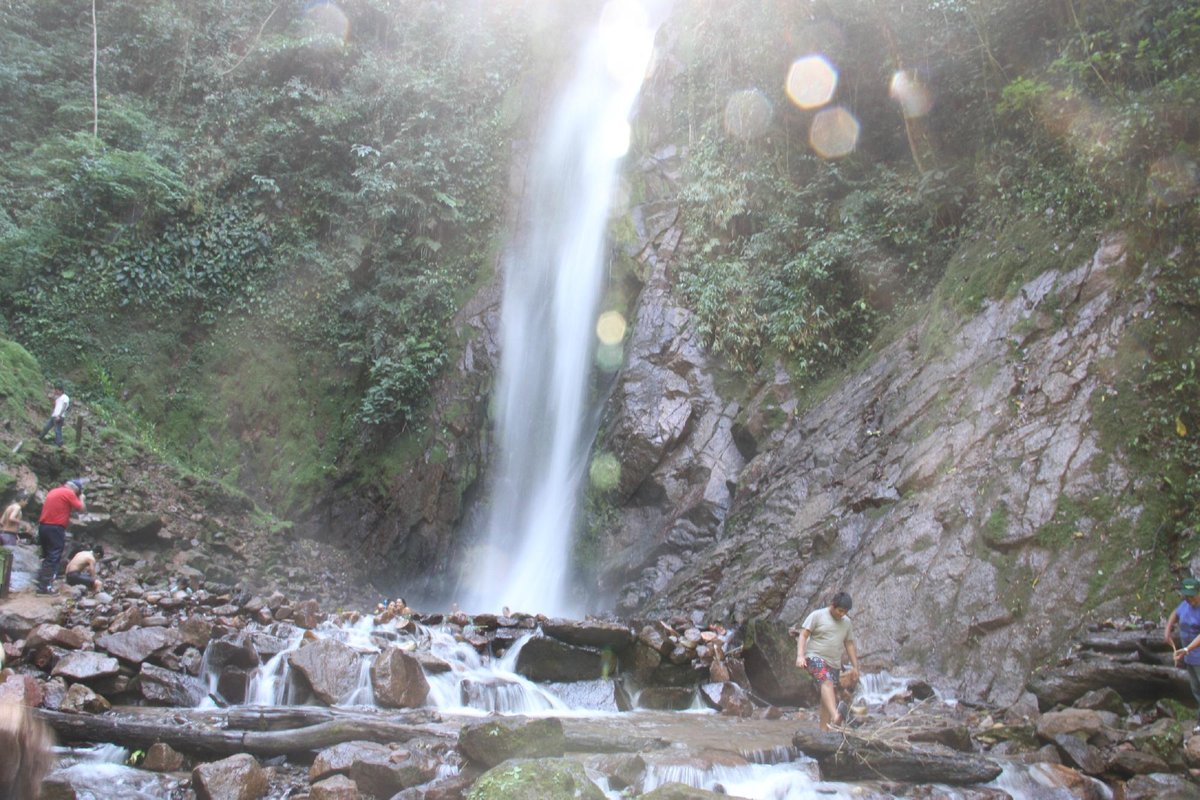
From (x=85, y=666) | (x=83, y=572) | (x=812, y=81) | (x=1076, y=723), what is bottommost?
(x=1076, y=723)

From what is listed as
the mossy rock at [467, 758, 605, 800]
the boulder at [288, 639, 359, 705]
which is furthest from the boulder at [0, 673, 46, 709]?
the mossy rock at [467, 758, 605, 800]

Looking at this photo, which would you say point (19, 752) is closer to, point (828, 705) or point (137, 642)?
point (137, 642)

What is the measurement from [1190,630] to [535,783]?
5588 millimetres

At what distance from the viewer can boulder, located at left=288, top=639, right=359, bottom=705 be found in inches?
293

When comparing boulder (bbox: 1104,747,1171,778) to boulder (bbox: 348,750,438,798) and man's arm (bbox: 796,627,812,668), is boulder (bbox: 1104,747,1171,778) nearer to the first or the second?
man's arm (bbox: 796,627,812,668)

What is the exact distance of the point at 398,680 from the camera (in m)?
7.64

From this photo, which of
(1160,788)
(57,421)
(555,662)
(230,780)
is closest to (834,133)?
(555,662)

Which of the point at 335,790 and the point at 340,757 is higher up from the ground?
the point at 340,757

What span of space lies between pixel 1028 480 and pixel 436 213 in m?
16.6

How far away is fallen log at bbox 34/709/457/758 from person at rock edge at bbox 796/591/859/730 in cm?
349

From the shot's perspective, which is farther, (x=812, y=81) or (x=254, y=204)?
(x=254, y=204)

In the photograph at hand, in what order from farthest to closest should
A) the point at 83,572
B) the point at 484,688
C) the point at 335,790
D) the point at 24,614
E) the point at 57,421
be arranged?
the point at 57,421, the point at 83,572, the point at 484,688, the point at 24,614, the point at 335,790

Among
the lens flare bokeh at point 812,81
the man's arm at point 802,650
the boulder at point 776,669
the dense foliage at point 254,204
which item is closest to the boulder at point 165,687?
the man's arm at point 802,650

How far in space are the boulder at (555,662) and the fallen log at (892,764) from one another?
3.59m
